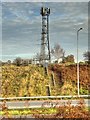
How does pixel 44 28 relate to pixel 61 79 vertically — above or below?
above

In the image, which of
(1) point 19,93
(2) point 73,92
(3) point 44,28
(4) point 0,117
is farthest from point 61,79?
(4) point 0,117

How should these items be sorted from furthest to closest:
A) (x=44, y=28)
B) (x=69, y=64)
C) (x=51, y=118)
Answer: (x=69, y=64) → (x=44, y=28) → (x=51, y=118)

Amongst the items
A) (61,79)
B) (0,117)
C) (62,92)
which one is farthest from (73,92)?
(0,117)

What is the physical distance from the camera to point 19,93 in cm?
1587

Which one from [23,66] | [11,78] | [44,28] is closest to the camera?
[44,28]

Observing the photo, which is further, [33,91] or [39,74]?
[39,74]

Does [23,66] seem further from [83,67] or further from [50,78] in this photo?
[83,67]

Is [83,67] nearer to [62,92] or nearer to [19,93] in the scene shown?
[62,92]

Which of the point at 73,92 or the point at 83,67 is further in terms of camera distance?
the point at 83,67

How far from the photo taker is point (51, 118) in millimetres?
3000

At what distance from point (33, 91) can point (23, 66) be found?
2.93 meters

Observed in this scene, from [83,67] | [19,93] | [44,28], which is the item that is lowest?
[19,93]

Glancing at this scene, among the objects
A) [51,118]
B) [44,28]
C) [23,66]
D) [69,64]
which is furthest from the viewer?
[69,64]

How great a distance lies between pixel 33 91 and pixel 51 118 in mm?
13160
